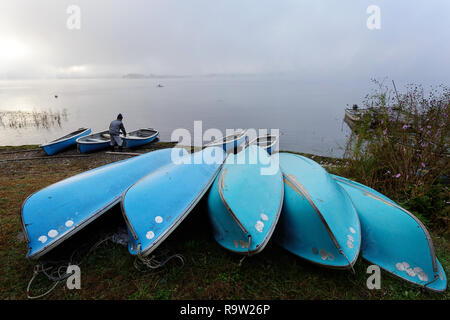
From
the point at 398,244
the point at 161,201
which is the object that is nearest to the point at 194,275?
the point at 161,201

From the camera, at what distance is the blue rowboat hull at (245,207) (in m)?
2.74

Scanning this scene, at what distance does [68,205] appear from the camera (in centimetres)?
293

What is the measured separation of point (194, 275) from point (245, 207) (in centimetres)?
102

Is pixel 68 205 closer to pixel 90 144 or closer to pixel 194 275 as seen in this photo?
pixel 194 275

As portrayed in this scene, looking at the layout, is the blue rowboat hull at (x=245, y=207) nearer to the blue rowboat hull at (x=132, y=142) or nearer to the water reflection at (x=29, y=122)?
the blue rowboat hull at (x=132, y=142)

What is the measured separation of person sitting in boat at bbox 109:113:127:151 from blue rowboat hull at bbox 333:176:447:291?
10200mm

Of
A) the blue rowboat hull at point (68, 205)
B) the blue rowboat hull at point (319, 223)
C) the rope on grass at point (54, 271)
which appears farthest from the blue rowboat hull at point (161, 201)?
the blue rowboat hull at point (319, 223)
